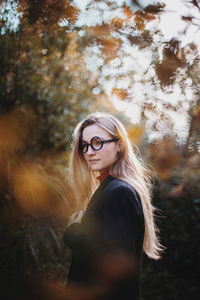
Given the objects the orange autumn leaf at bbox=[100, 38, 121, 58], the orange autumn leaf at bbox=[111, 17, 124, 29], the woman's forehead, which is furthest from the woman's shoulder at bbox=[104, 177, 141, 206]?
the orange autumn leaf at bbox=[111, 17, 124, 29]

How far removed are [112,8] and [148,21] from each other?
0.86ft

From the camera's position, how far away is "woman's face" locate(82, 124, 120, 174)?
168 cm

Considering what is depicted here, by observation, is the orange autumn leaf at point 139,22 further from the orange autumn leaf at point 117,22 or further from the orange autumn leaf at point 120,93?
the orange autumn leaf at point 120,93

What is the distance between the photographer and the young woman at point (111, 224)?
48.9 inches

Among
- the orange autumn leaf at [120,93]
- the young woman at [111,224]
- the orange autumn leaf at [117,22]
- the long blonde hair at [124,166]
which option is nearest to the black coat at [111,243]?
the young woman at [111,224]

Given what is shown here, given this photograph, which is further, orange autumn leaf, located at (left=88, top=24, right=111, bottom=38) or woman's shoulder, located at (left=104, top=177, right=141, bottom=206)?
orange autumn leaf, located at (left=88, top=24, right=111, bottom=38)

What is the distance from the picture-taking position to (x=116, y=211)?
4.24 feet

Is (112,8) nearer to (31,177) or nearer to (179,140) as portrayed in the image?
(179,140)

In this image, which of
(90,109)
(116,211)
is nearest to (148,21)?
(116,211)

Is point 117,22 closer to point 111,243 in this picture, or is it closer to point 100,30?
point 100,30

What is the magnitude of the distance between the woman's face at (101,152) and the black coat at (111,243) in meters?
0.24

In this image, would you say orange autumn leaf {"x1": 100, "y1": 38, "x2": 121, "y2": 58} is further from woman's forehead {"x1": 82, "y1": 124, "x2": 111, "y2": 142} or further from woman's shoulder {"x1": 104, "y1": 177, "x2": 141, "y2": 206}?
woman's shoulder {"x1": 104, "y1": 177, "x2": 141, "y2": 206}

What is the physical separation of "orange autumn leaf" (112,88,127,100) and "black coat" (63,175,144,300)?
71cm

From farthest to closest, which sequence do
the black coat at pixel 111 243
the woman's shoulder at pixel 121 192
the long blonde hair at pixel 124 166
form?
1. the long blonde hair at pixel 124 166
2. the woman's shoulder at pixel 121 192
3. the black coat at pixel 111 243
